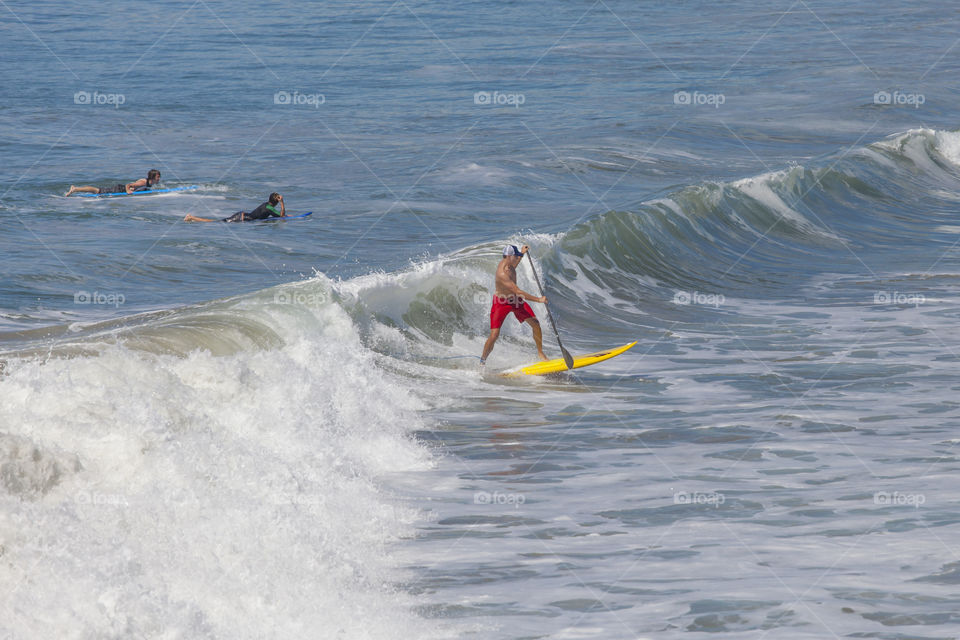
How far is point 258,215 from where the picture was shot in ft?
70.6

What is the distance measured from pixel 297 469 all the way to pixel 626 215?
1228 cm

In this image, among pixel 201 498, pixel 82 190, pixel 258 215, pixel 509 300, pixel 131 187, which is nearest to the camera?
pixel 201 498

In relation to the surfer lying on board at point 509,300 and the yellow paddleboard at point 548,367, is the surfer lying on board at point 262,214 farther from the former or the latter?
the yellow paddleboard at point 548,367

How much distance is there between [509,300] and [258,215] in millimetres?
10133

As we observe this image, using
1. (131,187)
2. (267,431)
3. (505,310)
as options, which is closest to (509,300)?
(505,310)

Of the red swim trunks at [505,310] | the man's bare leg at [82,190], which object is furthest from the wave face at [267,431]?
the man's bare leg at [82,190]

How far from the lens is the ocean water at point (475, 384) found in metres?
6.26

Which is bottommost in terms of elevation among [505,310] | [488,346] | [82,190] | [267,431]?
[267,431]

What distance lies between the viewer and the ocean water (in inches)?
246

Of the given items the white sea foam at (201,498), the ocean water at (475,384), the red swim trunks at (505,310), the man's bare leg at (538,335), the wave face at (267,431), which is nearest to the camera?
the white sea foam at (201,498)

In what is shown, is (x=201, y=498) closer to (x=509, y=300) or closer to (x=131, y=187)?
(x=509, y=300)

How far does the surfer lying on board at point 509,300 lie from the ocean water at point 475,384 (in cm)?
66

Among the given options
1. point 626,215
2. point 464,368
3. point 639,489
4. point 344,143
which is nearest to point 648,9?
Result: point 344,143

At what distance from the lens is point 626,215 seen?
768 inches
